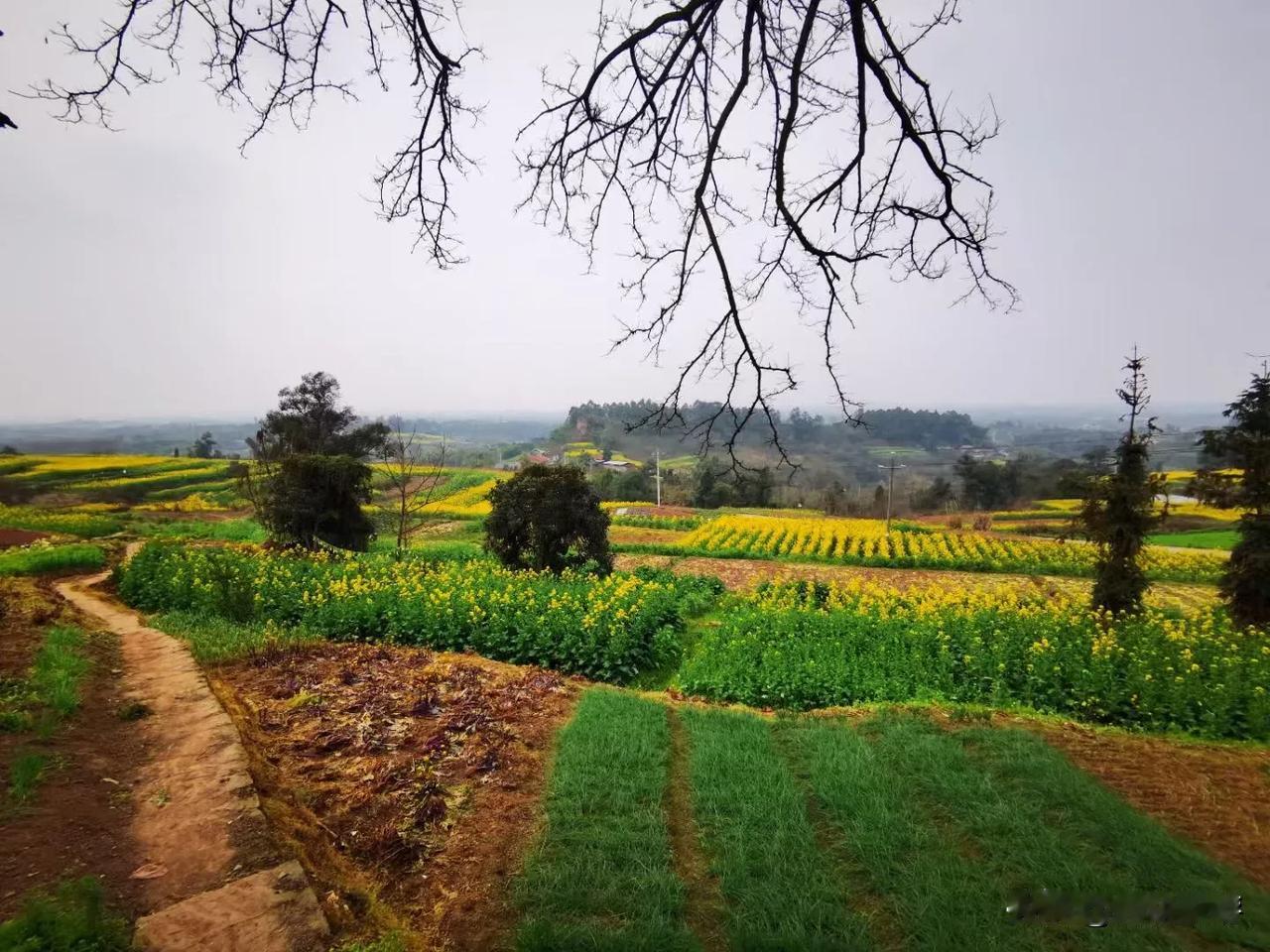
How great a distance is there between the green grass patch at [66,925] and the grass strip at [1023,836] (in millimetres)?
3993

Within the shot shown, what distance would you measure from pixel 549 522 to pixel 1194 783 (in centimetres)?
1175

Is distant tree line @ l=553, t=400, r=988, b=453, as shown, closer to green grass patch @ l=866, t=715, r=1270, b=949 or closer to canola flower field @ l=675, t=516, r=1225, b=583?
canola flower field @ l=675, t=516, r=1225, b=583

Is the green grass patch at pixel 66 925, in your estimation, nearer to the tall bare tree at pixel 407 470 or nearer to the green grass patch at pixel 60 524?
the tall bare tree at pixel 407 470

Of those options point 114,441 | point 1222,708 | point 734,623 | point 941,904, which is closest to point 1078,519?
point 1222,708

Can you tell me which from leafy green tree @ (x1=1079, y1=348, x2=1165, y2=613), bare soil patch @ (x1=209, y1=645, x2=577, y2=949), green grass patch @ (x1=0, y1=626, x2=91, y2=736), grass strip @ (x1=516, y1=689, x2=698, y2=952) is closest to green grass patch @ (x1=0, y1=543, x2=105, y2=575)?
green grass patch @ (x1=0, y1=626, x2=91, y2=736)

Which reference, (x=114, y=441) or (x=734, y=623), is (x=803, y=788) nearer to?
(x=734, y=623)

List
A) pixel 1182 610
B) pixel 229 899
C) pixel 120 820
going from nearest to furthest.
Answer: pixel 229 899, pixel 120 820, pixel 1182 610

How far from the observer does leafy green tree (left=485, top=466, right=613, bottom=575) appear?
14445 mm

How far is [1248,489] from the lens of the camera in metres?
10.8

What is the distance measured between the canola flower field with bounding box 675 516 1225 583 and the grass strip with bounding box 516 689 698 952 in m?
18.9

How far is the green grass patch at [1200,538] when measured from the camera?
26.9 m

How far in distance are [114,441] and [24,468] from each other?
1239 centimetres

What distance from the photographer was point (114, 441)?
4581cm

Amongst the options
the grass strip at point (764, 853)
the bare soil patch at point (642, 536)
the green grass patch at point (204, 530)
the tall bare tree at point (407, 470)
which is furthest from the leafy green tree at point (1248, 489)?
the green grass patch at point (204, 530)
